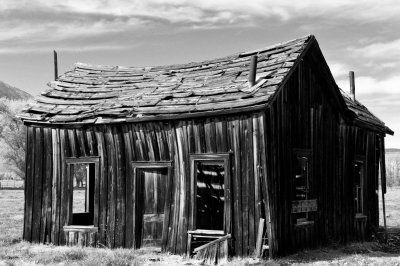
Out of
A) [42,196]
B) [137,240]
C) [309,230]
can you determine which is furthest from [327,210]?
[42,196]

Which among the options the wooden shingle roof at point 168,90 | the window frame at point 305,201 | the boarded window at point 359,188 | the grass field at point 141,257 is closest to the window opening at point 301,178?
the window frame at point 305,201

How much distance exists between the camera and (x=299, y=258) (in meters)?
12.2

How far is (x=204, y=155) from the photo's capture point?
41.8 feet

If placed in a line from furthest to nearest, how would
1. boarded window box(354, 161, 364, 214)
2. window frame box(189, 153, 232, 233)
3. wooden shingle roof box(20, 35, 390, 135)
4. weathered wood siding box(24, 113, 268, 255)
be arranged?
boarded window box(354, 161, 364, 214), wooden shingle roof box(20, 35, 390, 135), window frame box(189, 153, 232, 233), weathered wood siding box(24, 113, 268, 255)

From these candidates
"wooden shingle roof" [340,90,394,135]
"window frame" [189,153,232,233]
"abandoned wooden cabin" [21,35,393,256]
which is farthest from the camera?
"wooden shingle roof" [340,90,394,135]

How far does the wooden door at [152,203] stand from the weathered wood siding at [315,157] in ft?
9.39

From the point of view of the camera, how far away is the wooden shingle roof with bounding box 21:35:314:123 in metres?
12.8

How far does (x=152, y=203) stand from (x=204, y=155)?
2.03 metres

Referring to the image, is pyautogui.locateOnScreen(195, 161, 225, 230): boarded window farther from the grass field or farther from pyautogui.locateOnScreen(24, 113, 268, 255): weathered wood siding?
the grass field

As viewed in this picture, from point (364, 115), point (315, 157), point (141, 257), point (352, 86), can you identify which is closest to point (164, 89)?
point (315, 157)

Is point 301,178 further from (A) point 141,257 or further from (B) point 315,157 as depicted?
(A) point 141,257

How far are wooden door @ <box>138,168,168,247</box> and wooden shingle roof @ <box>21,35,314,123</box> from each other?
1.48m

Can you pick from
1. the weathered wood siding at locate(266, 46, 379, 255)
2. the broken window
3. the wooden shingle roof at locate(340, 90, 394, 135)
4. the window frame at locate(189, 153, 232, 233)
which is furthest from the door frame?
the wooden shingle roof at locate(340, 90, 394, 135)

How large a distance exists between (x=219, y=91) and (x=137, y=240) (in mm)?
4134
